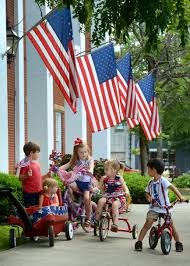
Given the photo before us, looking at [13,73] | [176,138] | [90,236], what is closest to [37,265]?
[90,236]

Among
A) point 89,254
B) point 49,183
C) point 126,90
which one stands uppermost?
point 126,90

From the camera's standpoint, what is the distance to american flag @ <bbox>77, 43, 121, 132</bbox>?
49.2 feet

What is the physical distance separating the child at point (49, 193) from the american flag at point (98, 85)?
4.32 metres

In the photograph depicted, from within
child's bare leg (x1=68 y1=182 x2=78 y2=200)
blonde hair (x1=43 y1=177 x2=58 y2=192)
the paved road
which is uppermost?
blonde hair (x1=43 y1=177 x2=58 y2=192)

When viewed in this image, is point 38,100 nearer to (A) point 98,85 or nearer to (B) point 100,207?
(A) point 98,85

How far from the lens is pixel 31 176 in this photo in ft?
36.7

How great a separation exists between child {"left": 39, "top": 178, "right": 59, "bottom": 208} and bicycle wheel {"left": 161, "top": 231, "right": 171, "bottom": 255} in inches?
80.2

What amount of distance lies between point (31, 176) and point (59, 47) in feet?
9.68

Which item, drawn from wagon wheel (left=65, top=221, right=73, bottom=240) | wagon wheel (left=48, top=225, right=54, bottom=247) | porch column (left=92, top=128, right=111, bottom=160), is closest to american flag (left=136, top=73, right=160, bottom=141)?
porch column (left=92, top=128, right=111, bottom=160)

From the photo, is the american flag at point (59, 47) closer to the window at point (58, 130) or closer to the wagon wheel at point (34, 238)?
the wagon wheel at point (34, 238)

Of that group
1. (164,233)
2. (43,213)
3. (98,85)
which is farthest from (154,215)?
(98,85)

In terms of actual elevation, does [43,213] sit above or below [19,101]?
below

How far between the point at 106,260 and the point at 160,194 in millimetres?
1477

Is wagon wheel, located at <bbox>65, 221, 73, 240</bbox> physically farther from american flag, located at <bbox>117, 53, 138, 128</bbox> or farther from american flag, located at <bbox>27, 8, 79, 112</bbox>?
american flag, located at <bbox>117, 53, 138, 128</bbox>
